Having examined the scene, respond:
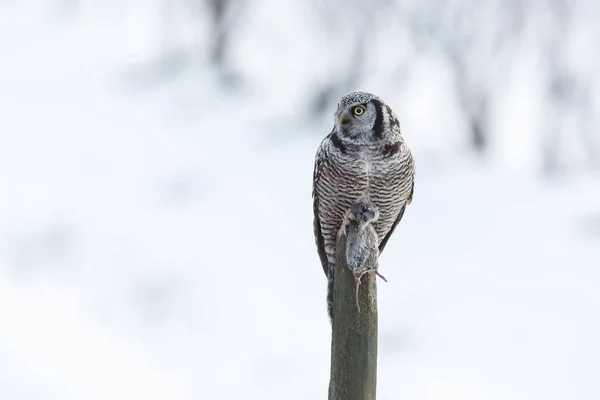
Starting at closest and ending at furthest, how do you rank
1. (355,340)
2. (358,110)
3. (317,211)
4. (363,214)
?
(355,340), (363,214), (358,110), (317,211)

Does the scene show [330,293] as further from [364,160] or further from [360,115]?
[360,115]

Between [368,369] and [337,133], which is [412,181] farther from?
[368,369]

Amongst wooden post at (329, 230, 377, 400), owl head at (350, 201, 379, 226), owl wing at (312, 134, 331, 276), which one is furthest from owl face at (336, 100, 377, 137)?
wooden post at (329, 230, 377, 400)

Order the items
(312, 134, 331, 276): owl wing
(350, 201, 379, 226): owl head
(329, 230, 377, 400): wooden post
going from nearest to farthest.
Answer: (329, 230, 377, 400): wooden post → (350, 201, 379, 226): owl head → (312, 134, 331, 276): owl wing

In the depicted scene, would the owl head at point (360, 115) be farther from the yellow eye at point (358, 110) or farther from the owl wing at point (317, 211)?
the owl wing at point (317, 211)

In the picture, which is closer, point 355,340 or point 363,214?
point 355,340

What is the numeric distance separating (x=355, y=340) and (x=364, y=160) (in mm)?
1615

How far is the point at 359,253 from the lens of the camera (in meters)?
2.96

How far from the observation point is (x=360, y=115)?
4.28m

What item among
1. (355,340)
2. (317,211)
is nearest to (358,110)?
(317,211)

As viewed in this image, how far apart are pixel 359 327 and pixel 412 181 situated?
1.90 meters

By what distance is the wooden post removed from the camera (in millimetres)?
2930

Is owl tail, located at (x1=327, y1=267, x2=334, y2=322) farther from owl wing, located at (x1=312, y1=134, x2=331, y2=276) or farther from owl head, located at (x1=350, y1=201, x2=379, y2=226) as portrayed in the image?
owl head, located at (x1=350, y1=201, x2=379, y2=226)

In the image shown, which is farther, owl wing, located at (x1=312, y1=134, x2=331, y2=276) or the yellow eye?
owl wing, located at (x1=312, y1=134, x2=331, y2=276)
